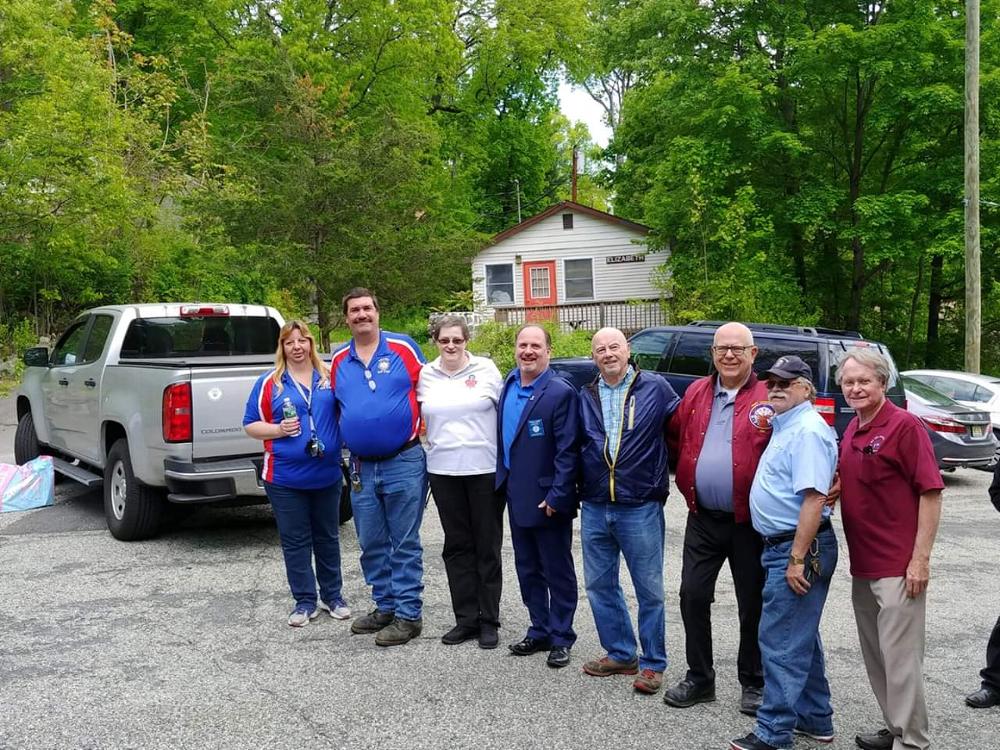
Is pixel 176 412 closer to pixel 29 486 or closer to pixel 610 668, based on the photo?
pixel 29 486

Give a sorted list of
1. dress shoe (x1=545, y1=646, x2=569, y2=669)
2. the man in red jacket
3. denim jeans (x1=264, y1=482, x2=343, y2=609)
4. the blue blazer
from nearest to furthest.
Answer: the man in red jacket, the blue blazer, dress shoe (x1=545, y1=646, x2=569, y2=669), denim jeans (x1=264, y1=482, x2=343, y2=609)

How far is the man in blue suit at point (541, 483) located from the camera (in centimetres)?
450

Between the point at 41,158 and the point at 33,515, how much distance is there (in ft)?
32.8

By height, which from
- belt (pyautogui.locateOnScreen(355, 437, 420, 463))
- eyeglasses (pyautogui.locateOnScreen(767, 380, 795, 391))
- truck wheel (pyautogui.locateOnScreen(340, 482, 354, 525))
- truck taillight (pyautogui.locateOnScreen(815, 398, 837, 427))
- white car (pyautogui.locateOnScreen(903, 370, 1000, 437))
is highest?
eyeglasses (pyautogui.locateOnScreen(767, 380, 795, 391))

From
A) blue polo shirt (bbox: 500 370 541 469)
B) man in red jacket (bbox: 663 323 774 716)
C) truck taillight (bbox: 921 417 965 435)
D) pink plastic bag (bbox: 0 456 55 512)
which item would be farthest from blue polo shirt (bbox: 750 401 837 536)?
truck taillight (bbox: 921 417 965 435)

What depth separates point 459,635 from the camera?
5.03 metres

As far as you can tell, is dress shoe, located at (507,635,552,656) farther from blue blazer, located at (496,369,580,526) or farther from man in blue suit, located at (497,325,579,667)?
blue blazer, located at (496,369,580,526)

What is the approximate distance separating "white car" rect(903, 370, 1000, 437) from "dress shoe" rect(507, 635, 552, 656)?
9732 mm

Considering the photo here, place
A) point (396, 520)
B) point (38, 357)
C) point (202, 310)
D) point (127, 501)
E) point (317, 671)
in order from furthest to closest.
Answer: point (38, 357), point (202, 310), point (127, 501), point (396, 520), point (317, 671)

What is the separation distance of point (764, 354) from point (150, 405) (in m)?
6.56

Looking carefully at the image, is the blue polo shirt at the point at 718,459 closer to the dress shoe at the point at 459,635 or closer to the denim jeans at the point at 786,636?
the denim jeans at the point at 786,636

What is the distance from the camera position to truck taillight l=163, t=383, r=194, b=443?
6.48m

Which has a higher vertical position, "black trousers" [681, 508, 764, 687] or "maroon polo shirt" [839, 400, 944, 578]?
"maroon polo shirt" [839, 400, 944, 578]

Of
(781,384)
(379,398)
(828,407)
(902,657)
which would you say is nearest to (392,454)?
(379,398)
